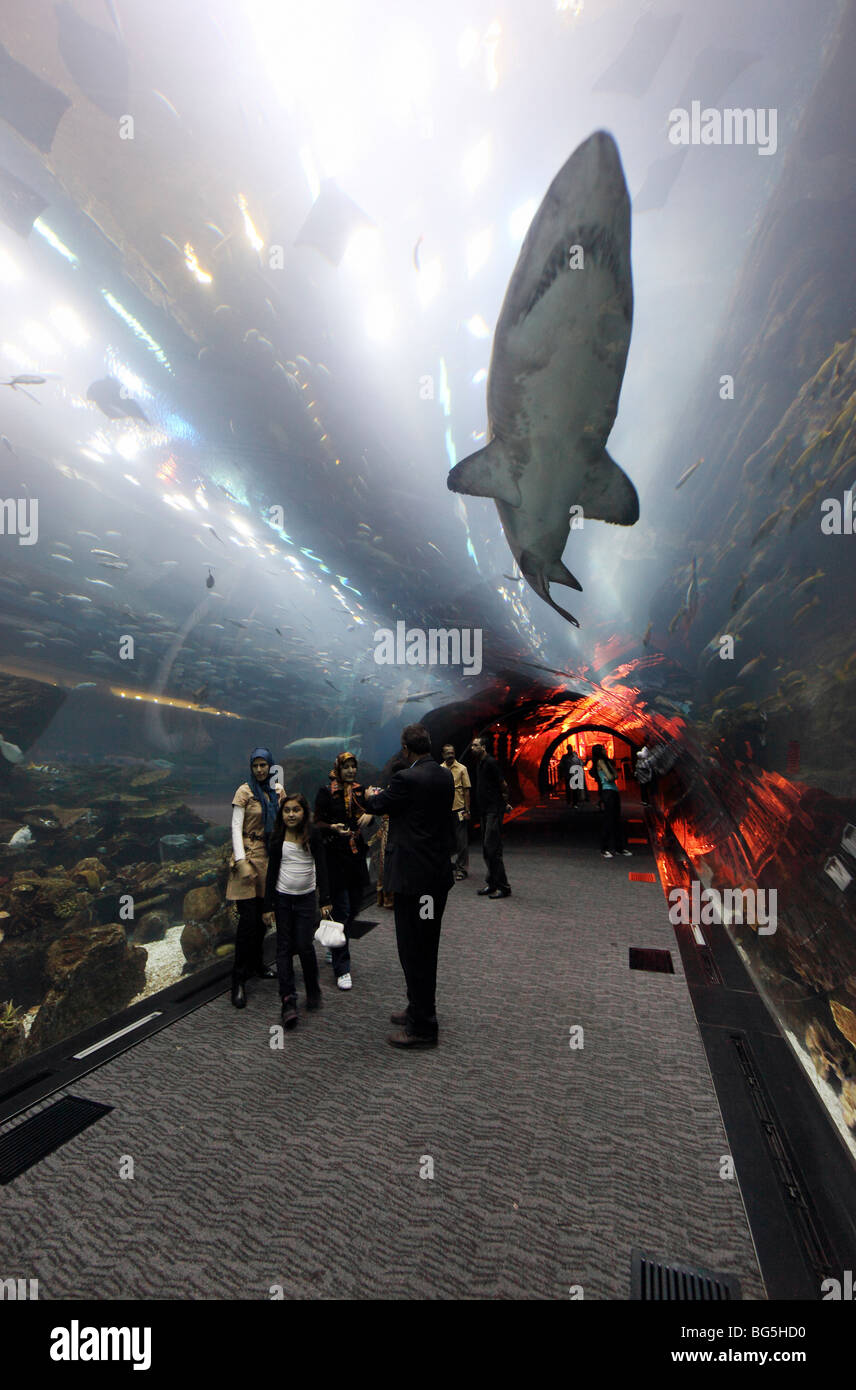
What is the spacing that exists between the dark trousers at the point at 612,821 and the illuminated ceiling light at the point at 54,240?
398 inches

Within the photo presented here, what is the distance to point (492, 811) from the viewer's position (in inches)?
271

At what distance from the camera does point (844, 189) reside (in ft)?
6.79

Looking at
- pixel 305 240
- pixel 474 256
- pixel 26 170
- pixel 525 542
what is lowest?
pixel 525 542

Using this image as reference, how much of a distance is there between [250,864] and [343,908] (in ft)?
3.43

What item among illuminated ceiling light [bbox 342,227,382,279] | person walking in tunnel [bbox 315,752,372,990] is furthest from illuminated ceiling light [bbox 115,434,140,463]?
person walking in tunnel [bbox 315,752,372,990]

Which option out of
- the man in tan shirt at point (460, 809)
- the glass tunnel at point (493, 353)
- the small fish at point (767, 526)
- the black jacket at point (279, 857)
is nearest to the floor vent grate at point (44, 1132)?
the glass tunnel at point (493, 353)

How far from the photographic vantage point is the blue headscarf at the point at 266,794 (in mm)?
4199

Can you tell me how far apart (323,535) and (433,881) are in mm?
5533

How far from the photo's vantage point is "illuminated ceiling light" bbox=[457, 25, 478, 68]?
2561mm
